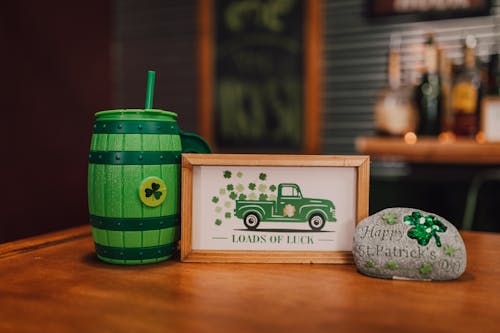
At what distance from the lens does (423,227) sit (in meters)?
0.85

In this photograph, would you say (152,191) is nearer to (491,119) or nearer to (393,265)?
(393,265)

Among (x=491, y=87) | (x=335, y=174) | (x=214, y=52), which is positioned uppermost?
(x=214, y=52)

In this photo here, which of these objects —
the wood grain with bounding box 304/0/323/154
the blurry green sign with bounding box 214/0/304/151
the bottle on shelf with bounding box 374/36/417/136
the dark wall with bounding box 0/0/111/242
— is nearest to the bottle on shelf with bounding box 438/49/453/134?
the bottle on shelf with bounding box 374/36/417/136

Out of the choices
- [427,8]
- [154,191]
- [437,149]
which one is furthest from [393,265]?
[427,8]

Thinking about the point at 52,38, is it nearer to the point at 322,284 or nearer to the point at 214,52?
the point at 214,52

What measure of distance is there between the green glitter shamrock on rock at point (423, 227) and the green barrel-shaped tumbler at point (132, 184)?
42cm

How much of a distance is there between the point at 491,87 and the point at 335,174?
180cm

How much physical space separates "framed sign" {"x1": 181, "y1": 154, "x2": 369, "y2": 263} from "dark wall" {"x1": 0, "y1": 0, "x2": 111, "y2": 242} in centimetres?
210

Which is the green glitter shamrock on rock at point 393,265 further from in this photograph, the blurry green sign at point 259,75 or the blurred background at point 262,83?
the blurry green sign at point 259,75

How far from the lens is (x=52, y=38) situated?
298cm

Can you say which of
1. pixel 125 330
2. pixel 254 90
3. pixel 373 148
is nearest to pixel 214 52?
pixel 254 90

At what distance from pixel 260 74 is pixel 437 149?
1.28m

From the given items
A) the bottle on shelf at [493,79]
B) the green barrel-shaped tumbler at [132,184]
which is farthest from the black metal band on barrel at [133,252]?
the bottle on shelf at [493,79]

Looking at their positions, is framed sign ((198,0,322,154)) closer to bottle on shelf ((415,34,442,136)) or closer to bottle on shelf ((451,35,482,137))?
bottle on shelf ((415,34,442,136))
